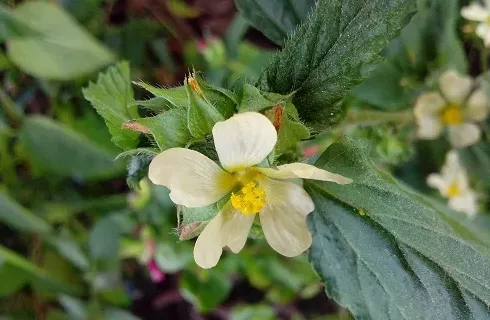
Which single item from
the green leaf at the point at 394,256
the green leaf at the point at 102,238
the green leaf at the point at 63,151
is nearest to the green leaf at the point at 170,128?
the green leaf at the point at 394,256

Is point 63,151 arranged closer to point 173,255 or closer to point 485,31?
point 173,255

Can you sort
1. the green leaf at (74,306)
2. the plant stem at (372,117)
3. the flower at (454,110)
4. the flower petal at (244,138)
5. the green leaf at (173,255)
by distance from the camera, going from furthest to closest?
1. the green leaf at (74,306)
2. the green leaf at (173,255)
3. the flower at (454,110)
4. the plant stem at (372,117)
5. the flower petal at (244,138)

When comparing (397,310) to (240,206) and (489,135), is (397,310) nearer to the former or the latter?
(240,206)

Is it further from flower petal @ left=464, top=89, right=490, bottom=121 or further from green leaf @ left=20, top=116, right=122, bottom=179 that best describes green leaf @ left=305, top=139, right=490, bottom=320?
green leaf @ left=20, top=116, right=122, bottom=179

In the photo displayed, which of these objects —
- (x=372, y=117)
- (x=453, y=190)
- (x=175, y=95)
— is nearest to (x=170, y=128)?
(x=175, y=95)

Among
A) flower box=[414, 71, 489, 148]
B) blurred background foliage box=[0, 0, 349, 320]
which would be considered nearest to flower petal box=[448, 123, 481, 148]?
flower box=[414, 71, 489, 148]

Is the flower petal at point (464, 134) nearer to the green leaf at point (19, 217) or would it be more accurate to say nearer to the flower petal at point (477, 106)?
the flower petal at point (477, 106)

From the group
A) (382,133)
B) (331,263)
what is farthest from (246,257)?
(331,263)
